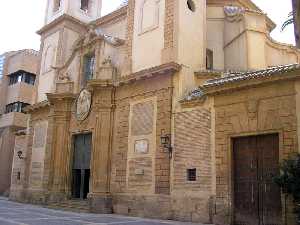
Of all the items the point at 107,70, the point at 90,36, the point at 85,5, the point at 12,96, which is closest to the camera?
the point at 107,70

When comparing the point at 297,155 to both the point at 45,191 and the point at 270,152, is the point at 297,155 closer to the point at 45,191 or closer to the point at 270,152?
the point at 270,152

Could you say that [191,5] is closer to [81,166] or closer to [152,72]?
[152,72]

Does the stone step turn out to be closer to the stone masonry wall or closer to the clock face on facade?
the clock face on facade

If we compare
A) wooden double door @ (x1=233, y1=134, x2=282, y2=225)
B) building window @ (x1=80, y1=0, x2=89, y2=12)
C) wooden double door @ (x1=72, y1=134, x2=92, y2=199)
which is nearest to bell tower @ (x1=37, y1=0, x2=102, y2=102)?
building window @ (x1=80, y1=0, x2=89, y2=12)

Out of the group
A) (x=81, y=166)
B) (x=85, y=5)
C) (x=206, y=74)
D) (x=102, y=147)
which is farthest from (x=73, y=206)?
(x=85, y=5)

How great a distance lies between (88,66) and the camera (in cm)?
2058

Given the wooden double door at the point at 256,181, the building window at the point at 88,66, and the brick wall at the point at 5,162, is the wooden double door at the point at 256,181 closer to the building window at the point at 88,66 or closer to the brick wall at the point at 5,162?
the building window at the point at 88,66

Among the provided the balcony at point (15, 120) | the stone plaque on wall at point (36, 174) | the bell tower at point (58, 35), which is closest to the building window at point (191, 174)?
the stone plaque on wall at point (36, 174)

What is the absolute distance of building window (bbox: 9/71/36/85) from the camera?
31.8 m

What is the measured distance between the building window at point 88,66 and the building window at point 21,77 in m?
13.0

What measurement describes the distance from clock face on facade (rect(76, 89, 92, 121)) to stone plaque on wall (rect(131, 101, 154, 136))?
324 centimetres

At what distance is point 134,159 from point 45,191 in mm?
6896

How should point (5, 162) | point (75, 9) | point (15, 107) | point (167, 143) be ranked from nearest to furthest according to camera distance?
point (167, 143), point (75, 9), point (5, 162), point (15, 107)

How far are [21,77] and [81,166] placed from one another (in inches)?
620
